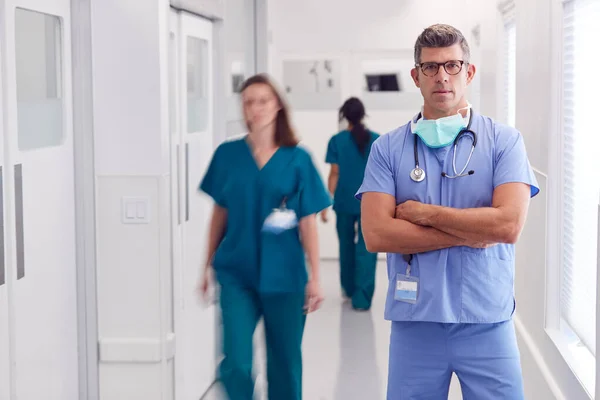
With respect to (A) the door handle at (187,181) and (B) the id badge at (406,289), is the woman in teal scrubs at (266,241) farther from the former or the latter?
(A) the door handle at (187,181)

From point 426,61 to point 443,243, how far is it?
0.51m

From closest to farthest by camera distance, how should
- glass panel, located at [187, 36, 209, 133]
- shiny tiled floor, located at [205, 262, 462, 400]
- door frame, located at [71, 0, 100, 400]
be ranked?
1. door frame, located at [71, 0, 100, 400]
2. glass panel, located at [187, 36, 209, 133]
3. shiny tiled floor, located at [205, 262, 462, 400]

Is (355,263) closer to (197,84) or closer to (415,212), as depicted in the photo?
(197,84)

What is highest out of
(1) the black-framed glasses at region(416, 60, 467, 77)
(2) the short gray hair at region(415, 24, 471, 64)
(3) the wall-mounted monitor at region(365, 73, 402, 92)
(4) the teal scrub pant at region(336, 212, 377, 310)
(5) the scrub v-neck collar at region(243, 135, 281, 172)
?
(3) the wall-mounted monitor at region(365, 73, 402, 92)

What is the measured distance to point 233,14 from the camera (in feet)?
18.5

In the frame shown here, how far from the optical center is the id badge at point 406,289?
2.70 metres

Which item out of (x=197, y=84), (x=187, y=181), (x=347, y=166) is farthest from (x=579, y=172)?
(x=347, y=166)

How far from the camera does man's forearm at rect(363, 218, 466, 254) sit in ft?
8.79

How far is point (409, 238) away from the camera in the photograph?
2.70m

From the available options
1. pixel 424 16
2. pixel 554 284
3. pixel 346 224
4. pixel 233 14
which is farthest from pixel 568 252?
pixel 424 16

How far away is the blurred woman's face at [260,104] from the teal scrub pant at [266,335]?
0.59 meters

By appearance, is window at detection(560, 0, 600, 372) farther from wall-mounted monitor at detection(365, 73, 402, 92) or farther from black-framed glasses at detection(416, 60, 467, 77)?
wall-mounted monitor at detection(365, 73, 402, 92)

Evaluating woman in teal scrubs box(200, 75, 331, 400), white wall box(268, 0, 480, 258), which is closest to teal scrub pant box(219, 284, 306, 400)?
woman in teal scrubs box(200, 75, 331, 400)

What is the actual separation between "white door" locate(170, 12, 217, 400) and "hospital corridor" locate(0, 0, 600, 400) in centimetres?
2
